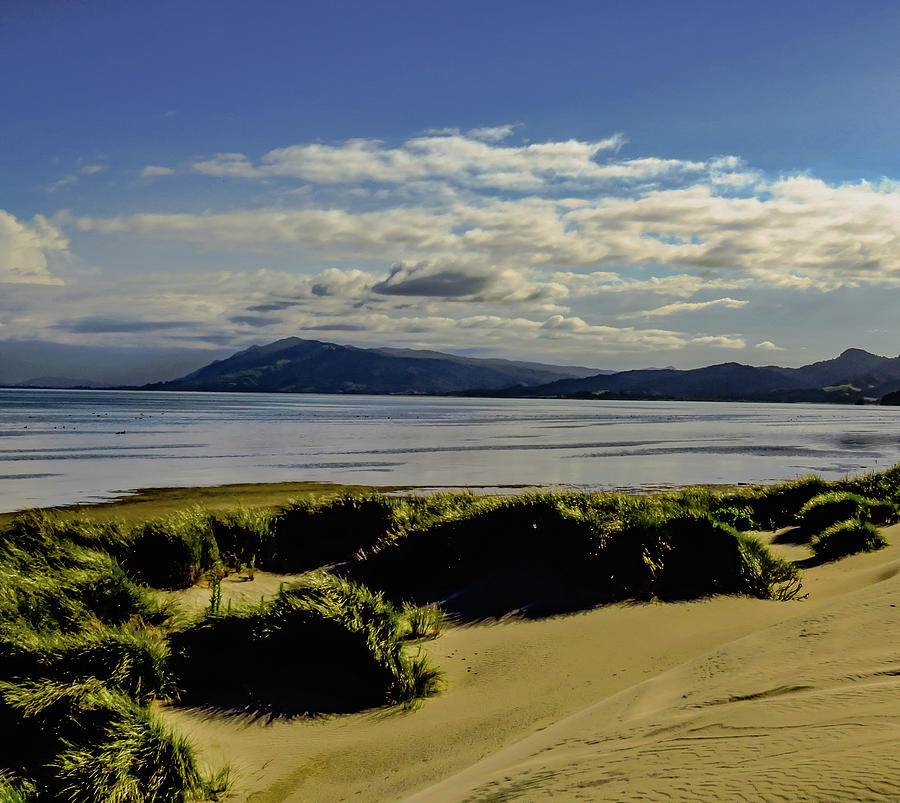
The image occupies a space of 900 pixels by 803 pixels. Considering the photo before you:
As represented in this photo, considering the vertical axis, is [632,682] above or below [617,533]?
below

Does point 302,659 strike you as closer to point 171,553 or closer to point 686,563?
point 171,553

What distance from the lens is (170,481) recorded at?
27.5 metres

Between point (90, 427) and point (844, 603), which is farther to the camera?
point (90, 427)

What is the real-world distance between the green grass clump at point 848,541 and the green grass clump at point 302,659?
7.91 metres

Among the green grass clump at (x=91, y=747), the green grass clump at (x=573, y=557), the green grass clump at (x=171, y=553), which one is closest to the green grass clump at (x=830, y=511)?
the green grass clump at (x=573, y=557)

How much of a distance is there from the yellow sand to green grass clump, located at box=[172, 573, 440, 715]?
0.79 feet

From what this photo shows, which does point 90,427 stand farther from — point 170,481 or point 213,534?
point 213,534

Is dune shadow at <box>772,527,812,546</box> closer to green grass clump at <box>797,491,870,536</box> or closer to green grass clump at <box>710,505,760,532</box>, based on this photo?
green grass clump at <box>797,491,870,536</box>

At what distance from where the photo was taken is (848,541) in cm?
1134

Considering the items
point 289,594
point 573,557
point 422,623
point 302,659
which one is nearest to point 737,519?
point 573,557

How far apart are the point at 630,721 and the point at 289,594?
3563 mm

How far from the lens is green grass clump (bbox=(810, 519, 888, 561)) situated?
11.2 m

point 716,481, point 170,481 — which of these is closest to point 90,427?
point 170,481

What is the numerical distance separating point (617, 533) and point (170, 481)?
22737 mm
